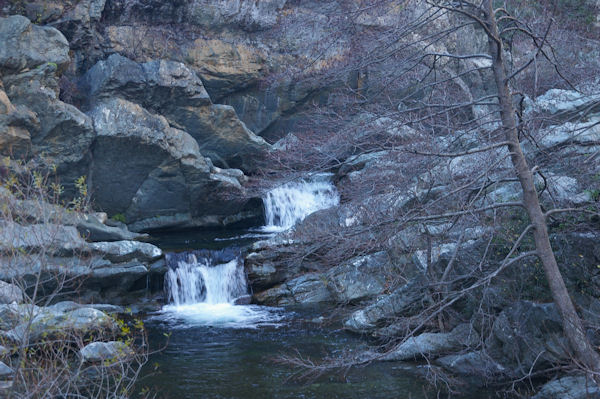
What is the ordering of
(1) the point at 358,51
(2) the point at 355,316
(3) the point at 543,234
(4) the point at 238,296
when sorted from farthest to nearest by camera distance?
1. (4) the point at 238,296
2. (2) the point at 355,316
3. (1) the point at 358,51
4. (3) the point at 543,234

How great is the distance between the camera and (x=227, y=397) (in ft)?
22.8

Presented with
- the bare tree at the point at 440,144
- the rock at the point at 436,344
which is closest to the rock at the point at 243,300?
the rock at the point at 436,344

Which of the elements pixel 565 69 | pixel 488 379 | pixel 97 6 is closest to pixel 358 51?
pixel 565 69

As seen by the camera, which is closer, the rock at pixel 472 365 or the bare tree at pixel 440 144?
the bare tree at pixel 440 144

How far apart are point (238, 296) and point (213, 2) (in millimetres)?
12069

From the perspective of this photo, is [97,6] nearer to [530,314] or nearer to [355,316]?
[355,316]

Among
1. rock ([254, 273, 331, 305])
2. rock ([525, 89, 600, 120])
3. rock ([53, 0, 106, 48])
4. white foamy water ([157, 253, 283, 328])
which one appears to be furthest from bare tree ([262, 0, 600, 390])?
rock ([53, 0, 106, 48])

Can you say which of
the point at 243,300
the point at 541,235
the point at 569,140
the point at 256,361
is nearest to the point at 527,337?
the point at 541,235

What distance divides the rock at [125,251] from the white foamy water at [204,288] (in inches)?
19.9

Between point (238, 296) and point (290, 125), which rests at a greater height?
point (290, 125)

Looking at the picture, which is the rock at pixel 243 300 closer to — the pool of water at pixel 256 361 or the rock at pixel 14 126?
the pool of water at pixel 256 361

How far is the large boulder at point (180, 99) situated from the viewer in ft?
53.3

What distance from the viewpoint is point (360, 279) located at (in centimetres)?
1087

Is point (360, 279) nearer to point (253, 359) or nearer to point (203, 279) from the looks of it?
point (253, 359)
